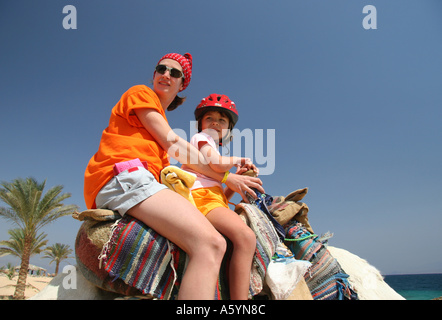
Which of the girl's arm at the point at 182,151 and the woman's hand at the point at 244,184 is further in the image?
the woman's hand at the point at 244,184

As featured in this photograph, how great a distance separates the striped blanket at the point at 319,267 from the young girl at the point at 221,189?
2.29 ft

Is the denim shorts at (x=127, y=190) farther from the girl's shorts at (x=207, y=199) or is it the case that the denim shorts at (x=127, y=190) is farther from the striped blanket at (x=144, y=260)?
the girl's shorts at (x=207, y=199)

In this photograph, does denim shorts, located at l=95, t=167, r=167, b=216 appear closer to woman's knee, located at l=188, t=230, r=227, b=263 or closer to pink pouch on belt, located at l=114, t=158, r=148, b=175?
pink pouch on belt, located at l=114, t=158, r=148, b=175

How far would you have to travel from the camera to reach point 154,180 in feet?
6.45

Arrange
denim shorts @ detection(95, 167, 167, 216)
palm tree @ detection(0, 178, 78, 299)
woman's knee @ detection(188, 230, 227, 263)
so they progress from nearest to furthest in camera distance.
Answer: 1. woman's knee @ detection(188, 230, 227, 263)
2. denim shorts @ detection(95, 167, 167, 216)
3. palm tree @ detection(0, 178, 78, 299)

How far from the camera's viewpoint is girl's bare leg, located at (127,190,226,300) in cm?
158

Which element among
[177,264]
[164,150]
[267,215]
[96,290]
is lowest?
[96,290]

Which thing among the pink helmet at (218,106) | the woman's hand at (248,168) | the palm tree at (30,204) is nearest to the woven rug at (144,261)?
the woman's hand at (248,168)

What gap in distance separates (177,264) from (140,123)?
4.10 feet

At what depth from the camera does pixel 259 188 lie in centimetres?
267

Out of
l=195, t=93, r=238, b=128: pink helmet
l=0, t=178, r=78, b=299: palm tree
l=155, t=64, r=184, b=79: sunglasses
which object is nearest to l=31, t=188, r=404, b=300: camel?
l=195, t=93, r=238, b=128: pink helmet

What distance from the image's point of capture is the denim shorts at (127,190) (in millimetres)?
1854
